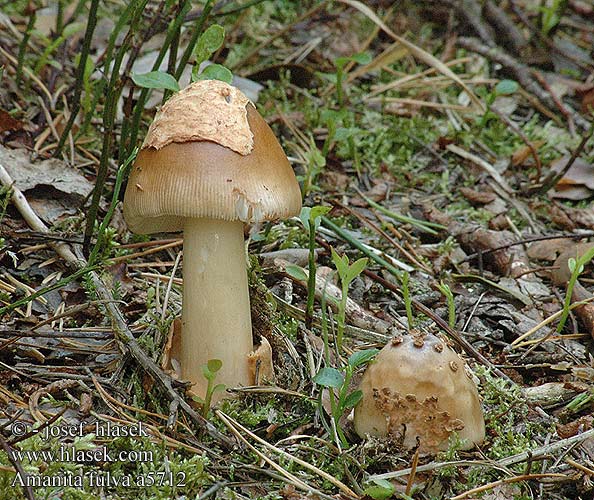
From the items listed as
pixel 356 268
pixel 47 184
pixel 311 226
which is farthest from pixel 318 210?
pixel 47 184

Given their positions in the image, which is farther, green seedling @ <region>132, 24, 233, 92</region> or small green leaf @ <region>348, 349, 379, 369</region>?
green seedling @ <region>132, 24, 233, 92</region>

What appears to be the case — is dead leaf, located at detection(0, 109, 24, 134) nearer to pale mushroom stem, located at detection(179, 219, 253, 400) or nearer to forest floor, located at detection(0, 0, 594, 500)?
forest floor, located at detection(0, 0, 594, 500)

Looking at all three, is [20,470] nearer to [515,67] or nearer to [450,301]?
[450,301]

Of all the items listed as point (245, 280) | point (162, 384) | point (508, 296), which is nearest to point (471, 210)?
point (508, 296)

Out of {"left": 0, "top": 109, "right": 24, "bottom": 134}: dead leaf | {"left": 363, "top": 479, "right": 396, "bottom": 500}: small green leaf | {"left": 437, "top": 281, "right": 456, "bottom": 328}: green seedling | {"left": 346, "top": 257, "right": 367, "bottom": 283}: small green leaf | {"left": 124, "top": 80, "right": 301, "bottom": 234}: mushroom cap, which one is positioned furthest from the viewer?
{"left": 0, "top": 109, "right": 24, "bottom": 134}: dead leaf

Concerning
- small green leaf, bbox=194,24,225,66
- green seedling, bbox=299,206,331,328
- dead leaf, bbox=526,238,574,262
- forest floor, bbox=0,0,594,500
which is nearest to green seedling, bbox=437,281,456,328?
forest floor, bbox=0,0,594,500

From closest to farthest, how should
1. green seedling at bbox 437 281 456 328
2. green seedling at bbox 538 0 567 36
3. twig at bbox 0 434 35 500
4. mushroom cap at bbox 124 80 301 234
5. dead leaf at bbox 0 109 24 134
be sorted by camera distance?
twig at bbox 0 434 35 500
mushroom cap at bbox 124 80 301 234
green seedling at bbox 437 281 456 328
dead leaf at bbox 0 109 24 134
green seedling at bbox 538 0 567 36

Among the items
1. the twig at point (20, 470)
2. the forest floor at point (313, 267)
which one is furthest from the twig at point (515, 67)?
the twig at point (20, 470)
